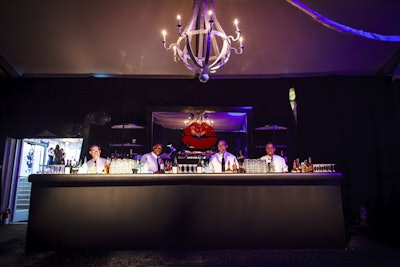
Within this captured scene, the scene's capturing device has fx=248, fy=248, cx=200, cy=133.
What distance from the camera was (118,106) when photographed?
17.7 feet

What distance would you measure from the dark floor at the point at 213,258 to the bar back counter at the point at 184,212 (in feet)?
0.32

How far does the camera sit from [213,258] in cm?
265

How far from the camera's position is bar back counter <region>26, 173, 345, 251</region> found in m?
2.88

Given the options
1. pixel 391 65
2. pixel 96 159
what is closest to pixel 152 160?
pixel 96 159

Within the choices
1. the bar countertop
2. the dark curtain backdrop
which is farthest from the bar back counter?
the dark curtain backdrop

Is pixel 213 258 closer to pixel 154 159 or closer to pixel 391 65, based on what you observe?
pixel 154 159

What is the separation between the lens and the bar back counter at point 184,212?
113 inches

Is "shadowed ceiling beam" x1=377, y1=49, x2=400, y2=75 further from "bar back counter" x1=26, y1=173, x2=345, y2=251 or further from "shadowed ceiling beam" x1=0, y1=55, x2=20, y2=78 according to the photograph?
"shadowed ceiling beam" x1=0, y1=55, x2=20, y2=78

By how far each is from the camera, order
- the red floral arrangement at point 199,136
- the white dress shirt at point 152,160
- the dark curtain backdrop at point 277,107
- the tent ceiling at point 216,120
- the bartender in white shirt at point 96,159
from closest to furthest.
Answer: the bartender in white shirt at point 96,159, the white dress shirt at point 152,160, the red floral arrangement at point 199,136, the dark curtain backdrop at point 277,107, the tent ceiling at point 216,120

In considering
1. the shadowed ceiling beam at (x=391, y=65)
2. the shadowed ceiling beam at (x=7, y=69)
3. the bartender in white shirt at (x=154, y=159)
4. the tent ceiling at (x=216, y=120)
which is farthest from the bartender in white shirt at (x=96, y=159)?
the shadowed ceiling beam at (x=391, y=65)

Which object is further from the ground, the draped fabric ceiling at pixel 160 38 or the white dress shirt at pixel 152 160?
the draped fabric ceiling at pixel 160 38

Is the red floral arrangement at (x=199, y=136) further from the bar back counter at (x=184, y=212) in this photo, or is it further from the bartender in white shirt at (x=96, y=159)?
the bar back counter at (x=184, y=212)

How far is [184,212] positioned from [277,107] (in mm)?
3413

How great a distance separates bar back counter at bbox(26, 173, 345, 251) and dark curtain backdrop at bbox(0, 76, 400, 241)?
2.35 meters
